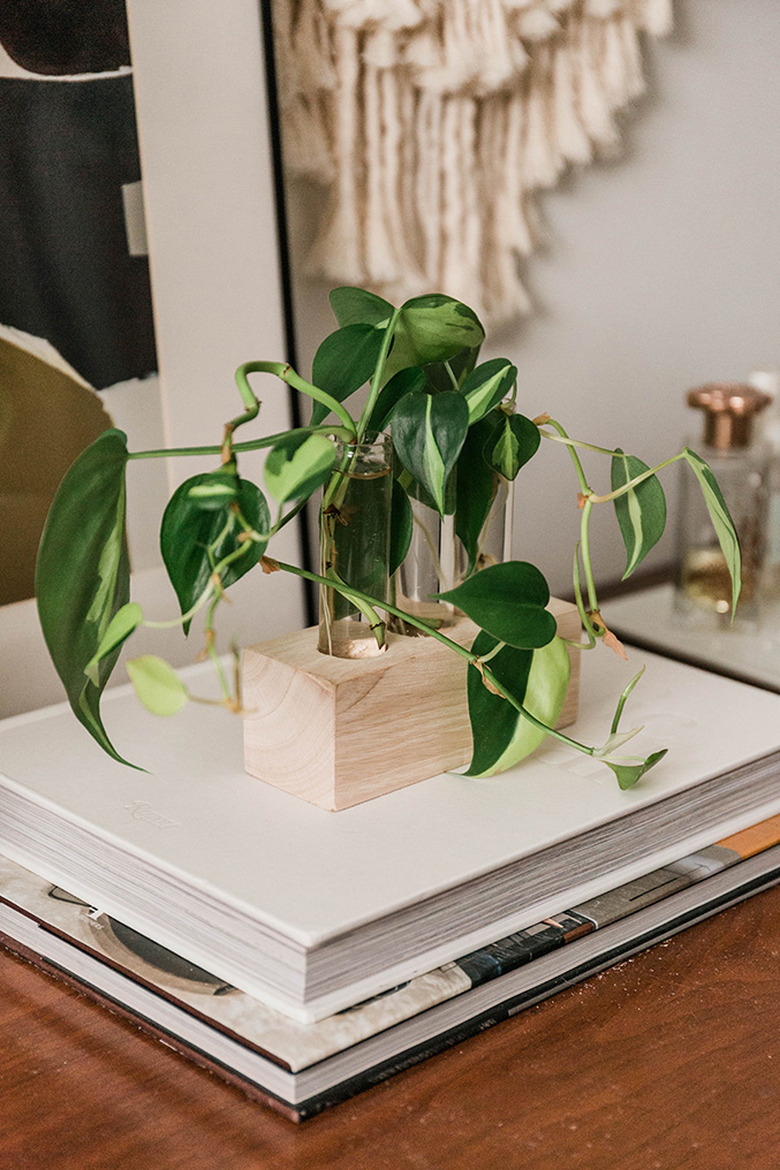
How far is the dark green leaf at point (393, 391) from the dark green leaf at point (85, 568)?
0.14 meters

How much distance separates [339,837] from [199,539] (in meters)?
0.15

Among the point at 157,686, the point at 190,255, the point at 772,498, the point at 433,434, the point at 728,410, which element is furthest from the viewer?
the point at 772,498

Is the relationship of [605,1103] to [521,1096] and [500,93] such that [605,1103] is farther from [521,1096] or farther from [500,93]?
[500,93]

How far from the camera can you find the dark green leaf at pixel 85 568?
1.65ft

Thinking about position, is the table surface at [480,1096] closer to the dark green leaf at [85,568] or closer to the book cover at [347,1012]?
the book cover at [347,1012]

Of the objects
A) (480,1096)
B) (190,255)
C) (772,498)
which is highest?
(190,255)

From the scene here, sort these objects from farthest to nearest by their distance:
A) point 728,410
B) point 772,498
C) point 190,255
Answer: point 772,498, point 728,410, point 190,255

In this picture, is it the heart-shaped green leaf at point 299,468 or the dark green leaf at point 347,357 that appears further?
the dark green leaf at point 347,357

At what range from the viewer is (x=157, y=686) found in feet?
1.46

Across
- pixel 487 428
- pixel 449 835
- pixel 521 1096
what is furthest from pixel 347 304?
pixel 521 1096

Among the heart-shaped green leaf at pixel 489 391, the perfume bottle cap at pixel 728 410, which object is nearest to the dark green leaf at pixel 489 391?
the heart-shaped green leaf at pixel 489 391

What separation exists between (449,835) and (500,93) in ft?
1.75

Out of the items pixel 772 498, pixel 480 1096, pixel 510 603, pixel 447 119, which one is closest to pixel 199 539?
pixel 510 603

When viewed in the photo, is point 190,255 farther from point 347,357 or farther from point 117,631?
point 117,631
